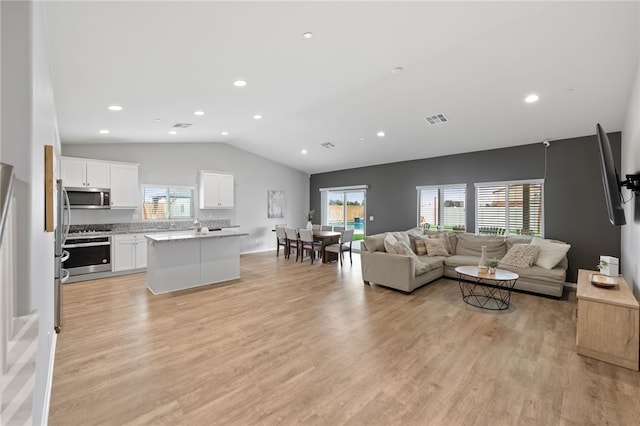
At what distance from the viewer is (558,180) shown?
541cm

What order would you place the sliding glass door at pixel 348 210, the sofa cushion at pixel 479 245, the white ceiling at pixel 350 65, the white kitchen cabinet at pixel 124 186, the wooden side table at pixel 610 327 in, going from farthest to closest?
the sliding glass door at pixel 348 210, the white kitchen cabinet at pixel 124 186, the sofa cushion at pixel 479 245, the wooden side table at pixel 610 327, the white ceiling at pixel 350 65

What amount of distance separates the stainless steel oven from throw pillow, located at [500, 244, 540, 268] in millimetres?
7371

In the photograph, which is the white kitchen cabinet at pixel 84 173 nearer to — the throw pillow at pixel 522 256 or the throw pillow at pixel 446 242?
the throw pillow at pixel 446 242

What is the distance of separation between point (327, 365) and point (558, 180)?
18.1ft

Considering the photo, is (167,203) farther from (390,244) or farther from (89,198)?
(390,244)

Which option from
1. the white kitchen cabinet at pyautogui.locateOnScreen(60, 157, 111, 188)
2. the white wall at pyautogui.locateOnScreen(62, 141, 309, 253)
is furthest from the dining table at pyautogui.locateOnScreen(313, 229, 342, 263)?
the white kitchen cabinet at pyautogui.locateOnScreen(60, 157, 111, 188)

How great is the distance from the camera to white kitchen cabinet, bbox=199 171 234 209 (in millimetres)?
7535

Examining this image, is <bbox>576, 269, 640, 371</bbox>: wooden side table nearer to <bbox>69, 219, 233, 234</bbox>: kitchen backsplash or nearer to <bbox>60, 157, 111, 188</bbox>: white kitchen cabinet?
<bbox>69, 219, 233, 234</bbox>: kitchen backsplash

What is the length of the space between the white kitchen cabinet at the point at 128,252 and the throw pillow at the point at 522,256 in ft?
23.1

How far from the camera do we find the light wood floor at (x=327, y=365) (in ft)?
6.74

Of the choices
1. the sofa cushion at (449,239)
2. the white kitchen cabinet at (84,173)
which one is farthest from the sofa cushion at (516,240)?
the white kitchen cabinet at (84,173)

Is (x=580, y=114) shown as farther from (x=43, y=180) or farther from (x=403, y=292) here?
(x=43, y=180)

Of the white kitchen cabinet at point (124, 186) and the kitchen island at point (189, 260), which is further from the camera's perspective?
the white kitchen cabinet at point (124, 186)

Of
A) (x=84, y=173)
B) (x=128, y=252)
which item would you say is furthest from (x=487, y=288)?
(x=84, y=173)
